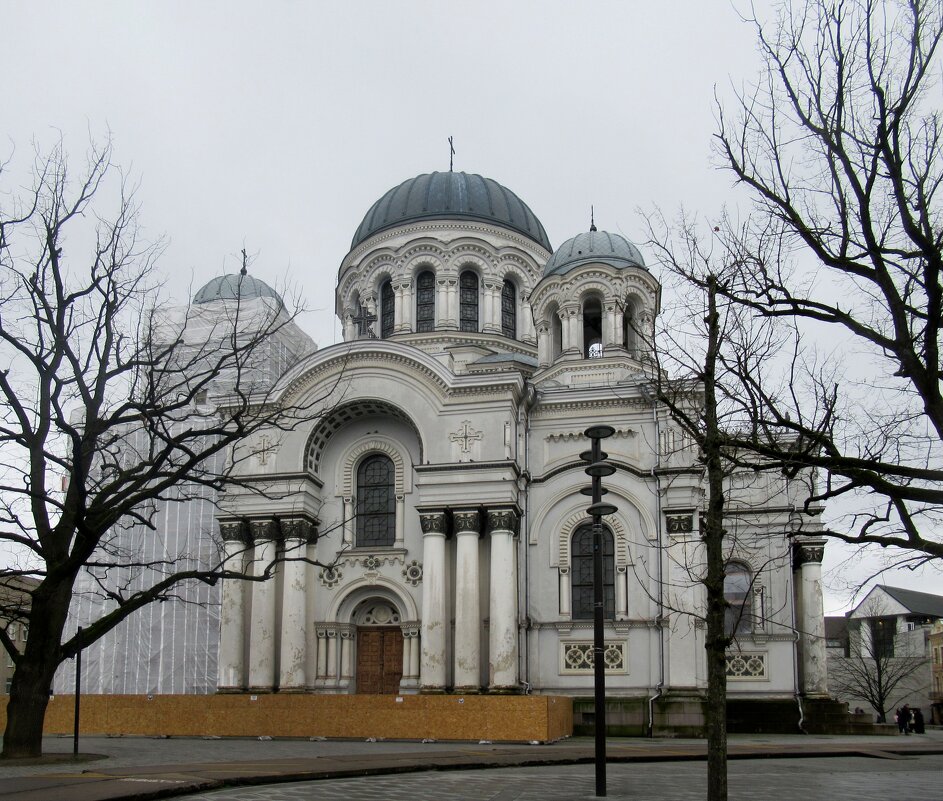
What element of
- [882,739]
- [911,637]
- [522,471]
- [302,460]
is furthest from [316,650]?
[911,637]

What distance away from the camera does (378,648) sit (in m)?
31.4

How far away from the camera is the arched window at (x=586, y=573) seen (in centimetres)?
3048

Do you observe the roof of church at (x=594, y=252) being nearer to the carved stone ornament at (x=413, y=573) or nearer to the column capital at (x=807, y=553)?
the column capital at (x=807, y=553)

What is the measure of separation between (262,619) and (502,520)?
7546 mm

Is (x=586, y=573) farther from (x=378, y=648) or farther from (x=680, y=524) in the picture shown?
(x=378, y=648)

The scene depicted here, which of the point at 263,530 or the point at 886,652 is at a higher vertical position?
the point at 263,530

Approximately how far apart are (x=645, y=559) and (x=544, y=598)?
3122 mm

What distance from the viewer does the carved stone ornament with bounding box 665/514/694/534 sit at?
29922 millimetres

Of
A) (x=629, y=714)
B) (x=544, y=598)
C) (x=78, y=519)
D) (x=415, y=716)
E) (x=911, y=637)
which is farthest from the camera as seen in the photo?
(x=911, y=637)

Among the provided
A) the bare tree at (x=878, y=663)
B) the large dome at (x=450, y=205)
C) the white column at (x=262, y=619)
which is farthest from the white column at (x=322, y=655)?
the bare tree at (x=878, y=663)

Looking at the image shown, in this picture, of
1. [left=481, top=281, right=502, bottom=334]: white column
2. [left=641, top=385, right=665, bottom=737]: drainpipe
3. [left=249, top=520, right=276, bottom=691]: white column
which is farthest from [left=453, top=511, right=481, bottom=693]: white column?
[left=481, top=281, right=502, bottom=334]: white column

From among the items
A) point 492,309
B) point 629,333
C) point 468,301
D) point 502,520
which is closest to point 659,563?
point 502,520

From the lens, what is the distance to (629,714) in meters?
28.5

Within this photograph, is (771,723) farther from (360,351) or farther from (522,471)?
(360,351)
